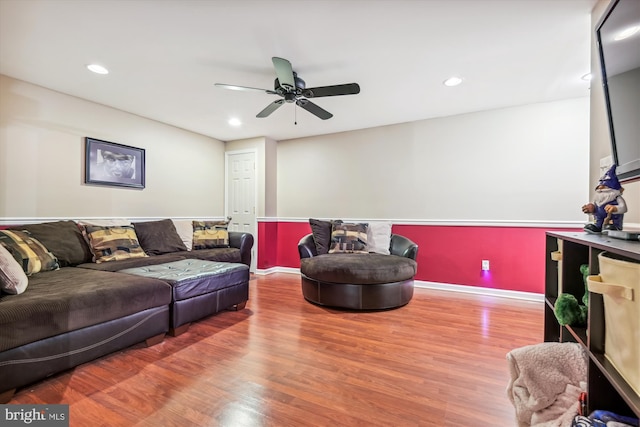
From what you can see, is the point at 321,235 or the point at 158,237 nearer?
the point at 158,237

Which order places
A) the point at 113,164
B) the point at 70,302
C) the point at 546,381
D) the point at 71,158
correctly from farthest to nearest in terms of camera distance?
the point at 113,164 → the point at 71,158 → the point at 70,302 → the point at 546,381

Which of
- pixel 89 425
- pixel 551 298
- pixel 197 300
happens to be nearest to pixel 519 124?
pixel 551 298

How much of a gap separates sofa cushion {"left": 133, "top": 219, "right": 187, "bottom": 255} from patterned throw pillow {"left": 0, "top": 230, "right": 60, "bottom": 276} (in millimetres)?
929

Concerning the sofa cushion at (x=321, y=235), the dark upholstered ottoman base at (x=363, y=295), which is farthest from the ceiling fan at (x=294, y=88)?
the dark upholstered ottoman base at (x=363, y=295)

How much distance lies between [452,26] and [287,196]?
11.5 ft

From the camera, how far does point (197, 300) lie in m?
2.43

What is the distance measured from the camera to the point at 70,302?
5.60ft

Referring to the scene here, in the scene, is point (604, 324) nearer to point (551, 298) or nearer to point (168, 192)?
point (551, 298)

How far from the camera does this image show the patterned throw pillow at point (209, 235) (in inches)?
154

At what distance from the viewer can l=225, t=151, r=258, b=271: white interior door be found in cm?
488

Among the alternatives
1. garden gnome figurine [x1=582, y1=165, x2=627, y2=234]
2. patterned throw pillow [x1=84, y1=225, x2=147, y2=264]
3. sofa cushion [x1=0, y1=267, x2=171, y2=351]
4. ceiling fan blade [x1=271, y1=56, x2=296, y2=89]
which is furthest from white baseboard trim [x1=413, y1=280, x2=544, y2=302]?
patterned throw pillow [x1=84, y1=225, x2=147, y2=264]

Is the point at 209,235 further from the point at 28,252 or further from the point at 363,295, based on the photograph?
the point at 363,295

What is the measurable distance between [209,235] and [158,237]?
65 cm

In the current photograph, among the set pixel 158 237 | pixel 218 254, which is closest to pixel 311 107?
pixel 218 254
